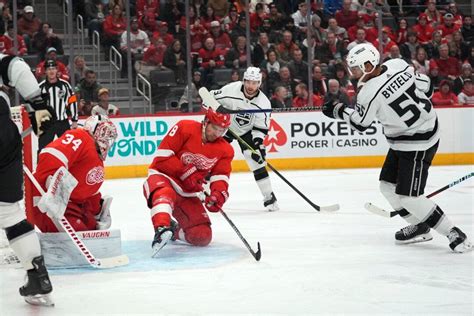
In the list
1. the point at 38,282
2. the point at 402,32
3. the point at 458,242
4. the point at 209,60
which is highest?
the point at 402,32

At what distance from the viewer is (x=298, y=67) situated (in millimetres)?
9938

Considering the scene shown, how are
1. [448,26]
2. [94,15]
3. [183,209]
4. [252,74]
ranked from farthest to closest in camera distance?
[448,26] < [94,15] < [252,74] < [183,209]

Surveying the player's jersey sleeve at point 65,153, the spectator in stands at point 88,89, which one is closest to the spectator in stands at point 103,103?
the spectator in stands at point 88,89

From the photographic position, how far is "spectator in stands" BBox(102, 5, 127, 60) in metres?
9.52

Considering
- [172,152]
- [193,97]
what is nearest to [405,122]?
[172,152]

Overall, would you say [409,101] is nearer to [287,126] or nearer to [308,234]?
[308,234]

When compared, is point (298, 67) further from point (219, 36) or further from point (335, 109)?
point (335, 109)

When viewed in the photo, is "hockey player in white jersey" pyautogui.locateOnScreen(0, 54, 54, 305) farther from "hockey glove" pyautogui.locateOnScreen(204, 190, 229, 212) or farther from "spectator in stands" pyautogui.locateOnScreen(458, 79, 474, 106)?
"spectator in stands" pyautogui.locateOnScreen(458, 79, 474, 106)

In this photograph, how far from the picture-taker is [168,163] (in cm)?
494

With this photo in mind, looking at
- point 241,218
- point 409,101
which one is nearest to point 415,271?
point 409,101

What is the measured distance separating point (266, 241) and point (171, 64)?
15.3ft

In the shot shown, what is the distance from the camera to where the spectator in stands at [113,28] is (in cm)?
952

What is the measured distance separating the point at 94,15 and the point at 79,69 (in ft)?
2.40

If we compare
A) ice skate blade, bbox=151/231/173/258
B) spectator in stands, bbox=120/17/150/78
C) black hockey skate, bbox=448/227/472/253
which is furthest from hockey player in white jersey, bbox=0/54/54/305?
spectator in stands, bbox=120/17/150/78
